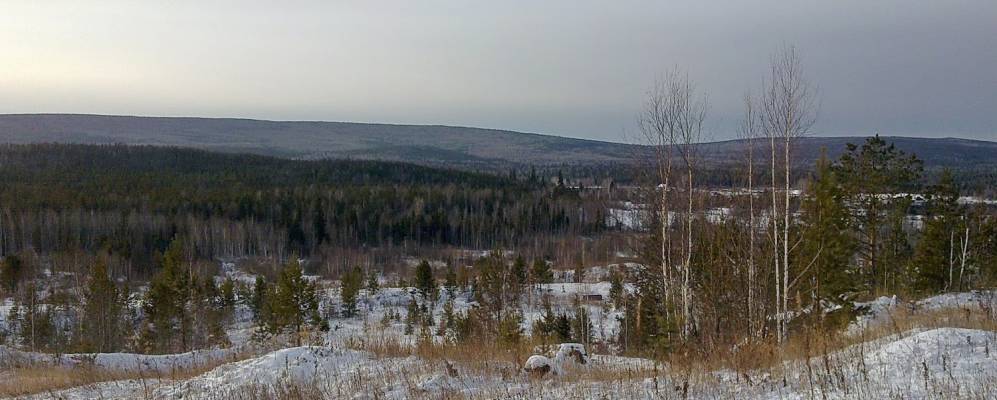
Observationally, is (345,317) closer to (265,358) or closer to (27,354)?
(27,354)

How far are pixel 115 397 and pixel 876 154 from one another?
91.3 feet

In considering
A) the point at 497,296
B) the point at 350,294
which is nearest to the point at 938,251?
the point at 497,296

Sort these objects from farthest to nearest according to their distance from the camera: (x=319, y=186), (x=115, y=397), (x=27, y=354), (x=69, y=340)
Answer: (x=319, y=186) < (x=69, y=340) < (x=27, y=354) < (x=115, y=397)

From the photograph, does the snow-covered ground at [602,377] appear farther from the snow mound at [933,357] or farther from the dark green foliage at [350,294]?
the dark green foliage at [350,294]

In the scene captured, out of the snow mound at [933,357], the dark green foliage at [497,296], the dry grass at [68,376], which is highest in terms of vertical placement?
the snow mound at [933,357]

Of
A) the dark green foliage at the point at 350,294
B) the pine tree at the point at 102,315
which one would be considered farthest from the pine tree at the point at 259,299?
the pine tree at the point at 102,315

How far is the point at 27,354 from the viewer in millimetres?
13203

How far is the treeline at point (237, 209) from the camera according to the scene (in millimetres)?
66500

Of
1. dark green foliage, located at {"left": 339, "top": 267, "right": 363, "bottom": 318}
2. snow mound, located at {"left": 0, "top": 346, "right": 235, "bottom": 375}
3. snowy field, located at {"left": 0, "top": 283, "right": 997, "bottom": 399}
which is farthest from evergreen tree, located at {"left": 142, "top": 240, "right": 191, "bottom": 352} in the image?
snowy field, located at {"left": 0, "top": 283, "right": 997, "bottom": 399}

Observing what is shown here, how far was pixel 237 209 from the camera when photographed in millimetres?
79250

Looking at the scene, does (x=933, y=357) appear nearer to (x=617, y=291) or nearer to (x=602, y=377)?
(x=602, y=377)

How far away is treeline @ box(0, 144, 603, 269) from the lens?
66.5m

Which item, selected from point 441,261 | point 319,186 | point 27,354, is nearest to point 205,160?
point 319,186

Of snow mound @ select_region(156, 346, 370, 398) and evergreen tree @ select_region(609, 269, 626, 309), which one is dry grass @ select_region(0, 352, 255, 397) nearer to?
snow mound @ select_region(156, 346, 370, 398)
